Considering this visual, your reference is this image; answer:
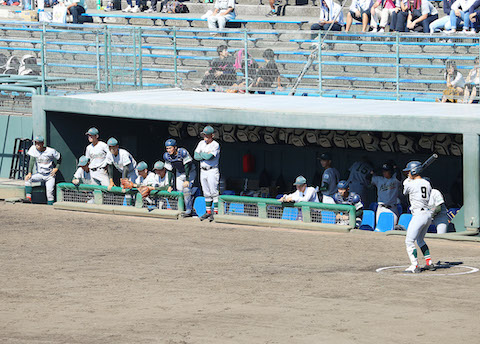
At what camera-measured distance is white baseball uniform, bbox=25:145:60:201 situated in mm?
16203

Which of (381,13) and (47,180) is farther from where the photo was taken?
(381,13)

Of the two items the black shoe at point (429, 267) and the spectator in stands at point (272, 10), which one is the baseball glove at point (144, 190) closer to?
the black shoe at point (429, 267)

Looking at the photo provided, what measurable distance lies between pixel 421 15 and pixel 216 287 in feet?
31.3

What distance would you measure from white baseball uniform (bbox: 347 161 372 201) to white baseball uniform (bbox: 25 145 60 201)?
17.6ft

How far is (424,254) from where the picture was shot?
11414 mm

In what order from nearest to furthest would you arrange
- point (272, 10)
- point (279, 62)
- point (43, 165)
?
point (43, 165) < point (279, 62) < point (272, 10)

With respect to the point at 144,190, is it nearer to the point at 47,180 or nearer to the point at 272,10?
the point at 47,180

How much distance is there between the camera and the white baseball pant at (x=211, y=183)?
15.2 m

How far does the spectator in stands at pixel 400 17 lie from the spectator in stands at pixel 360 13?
27.6 inches

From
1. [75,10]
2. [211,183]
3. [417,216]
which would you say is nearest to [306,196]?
[211,183]

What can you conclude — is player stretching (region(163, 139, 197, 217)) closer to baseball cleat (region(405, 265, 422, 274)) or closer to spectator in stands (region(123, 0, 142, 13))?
baseball cleat (region(405, 265, 422, 274))

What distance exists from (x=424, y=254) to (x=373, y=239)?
212 centimetres

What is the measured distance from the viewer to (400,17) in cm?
1798

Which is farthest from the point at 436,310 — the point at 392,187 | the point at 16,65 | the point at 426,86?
the point at 16,65
